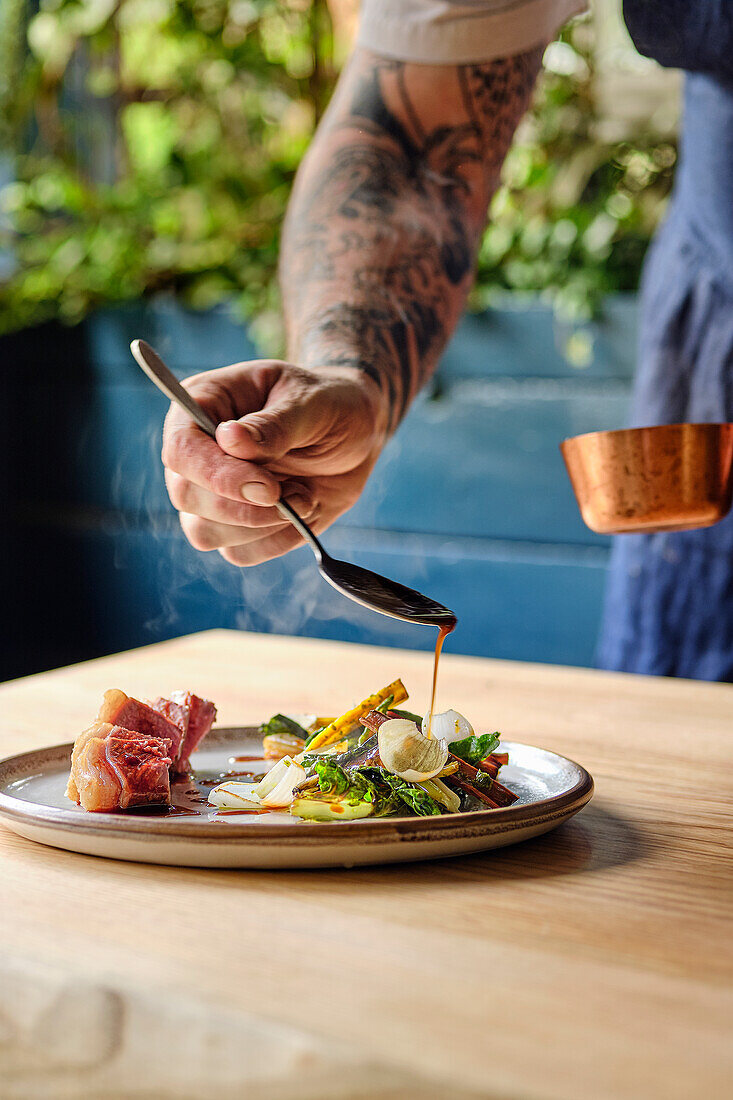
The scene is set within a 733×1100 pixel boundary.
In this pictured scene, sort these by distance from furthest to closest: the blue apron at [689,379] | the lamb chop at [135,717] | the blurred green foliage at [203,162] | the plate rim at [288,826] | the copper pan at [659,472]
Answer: the blurred green foliage at [203,162] → the blue apron at [689,379] → the copper pan at [659,472] → the lamb chop at [135,717] → the plate rim at [288,826]

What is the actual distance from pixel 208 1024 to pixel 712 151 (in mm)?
1574

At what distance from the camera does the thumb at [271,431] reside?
3.15 ft

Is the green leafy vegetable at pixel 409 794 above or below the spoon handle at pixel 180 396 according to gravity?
below

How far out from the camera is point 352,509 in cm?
329

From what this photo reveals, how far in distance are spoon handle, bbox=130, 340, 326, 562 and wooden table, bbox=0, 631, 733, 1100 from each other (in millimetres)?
359

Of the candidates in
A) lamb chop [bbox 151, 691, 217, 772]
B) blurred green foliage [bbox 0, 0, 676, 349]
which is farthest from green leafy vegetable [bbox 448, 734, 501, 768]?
blurred green foliage [bbox 0, 0, 676, 349]

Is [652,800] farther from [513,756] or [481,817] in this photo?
[481,817]

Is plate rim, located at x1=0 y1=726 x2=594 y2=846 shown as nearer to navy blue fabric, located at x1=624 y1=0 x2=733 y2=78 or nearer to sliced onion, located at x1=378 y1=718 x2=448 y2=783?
sliced onion, located at x1=378 y1=718 x2=448 y2=783

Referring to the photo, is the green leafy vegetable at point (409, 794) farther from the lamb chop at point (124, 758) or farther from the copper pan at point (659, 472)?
the copper pan at point (659, 472)


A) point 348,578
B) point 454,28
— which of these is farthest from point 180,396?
point 454,28

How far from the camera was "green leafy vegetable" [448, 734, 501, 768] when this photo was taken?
88 centimetres

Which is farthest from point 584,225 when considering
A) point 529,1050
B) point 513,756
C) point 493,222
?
point 529,1050

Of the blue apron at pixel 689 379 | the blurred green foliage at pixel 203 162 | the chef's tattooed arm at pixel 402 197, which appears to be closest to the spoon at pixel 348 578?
the chef's tattooed arm at pixel 402 197

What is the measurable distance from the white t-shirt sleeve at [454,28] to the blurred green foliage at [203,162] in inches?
61.3
